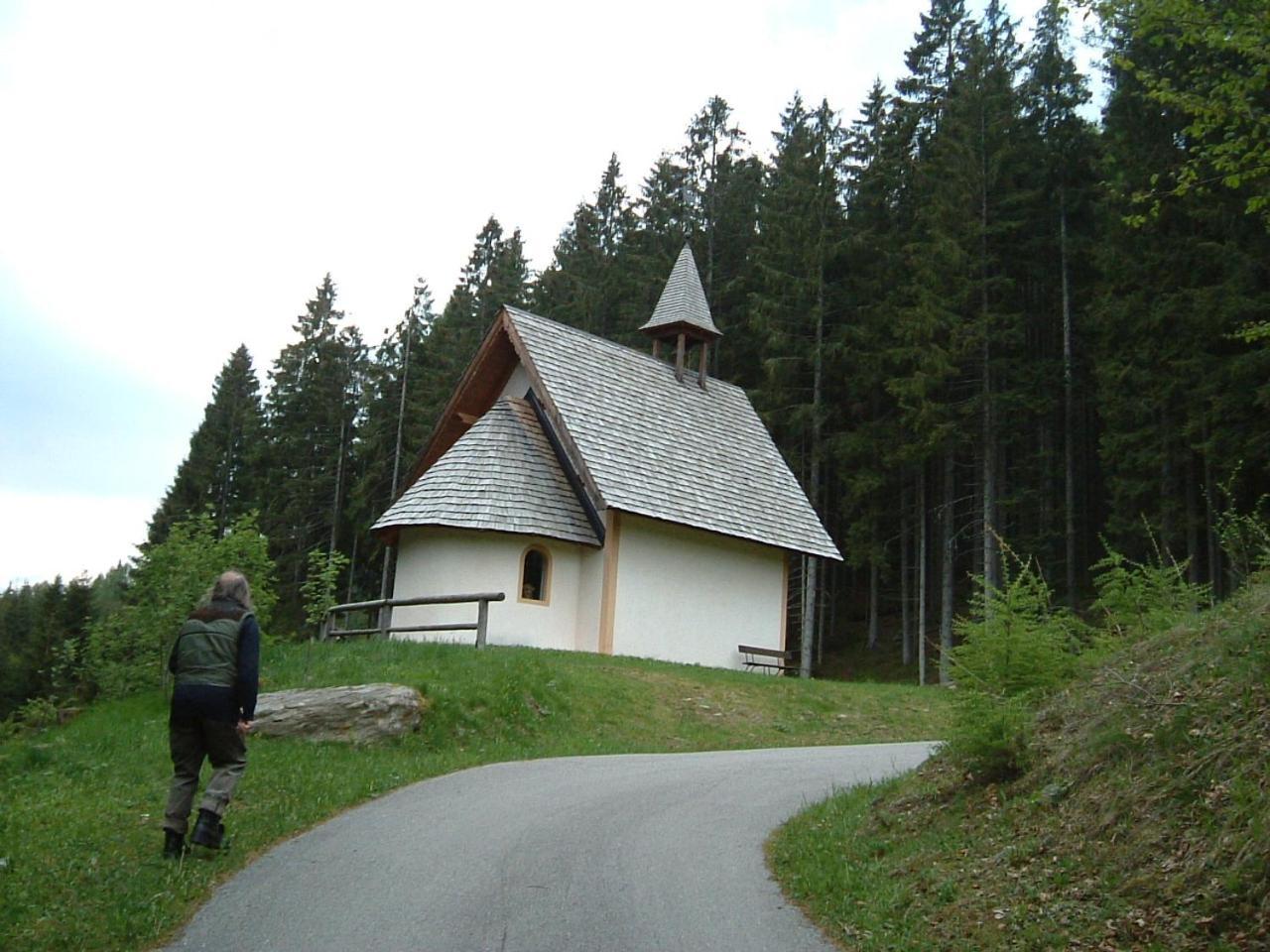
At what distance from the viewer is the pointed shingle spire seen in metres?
27.1

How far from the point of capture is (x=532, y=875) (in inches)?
275

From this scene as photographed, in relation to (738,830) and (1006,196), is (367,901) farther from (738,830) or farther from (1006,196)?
(1006,196)

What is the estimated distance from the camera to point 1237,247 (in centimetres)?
2342

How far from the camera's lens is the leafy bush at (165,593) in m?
16.1

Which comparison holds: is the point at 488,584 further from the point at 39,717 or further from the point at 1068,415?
the point at 1068,415

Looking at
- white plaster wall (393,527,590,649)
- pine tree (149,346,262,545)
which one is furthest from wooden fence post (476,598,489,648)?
pine tree (149,346,262,545)

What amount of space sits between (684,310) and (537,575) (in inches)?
357

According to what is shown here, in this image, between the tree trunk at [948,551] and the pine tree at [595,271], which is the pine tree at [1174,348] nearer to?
the tree trunk at [948,551]

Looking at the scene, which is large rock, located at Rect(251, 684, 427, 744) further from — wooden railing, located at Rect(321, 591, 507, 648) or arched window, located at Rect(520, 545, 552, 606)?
arched window, located at Rect(520, 545, 552, 606)

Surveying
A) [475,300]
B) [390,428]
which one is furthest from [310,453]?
[475,300]

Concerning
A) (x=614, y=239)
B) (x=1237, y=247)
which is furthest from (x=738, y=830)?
(x=614, y=239)

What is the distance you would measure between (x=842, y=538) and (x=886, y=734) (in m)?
21.1

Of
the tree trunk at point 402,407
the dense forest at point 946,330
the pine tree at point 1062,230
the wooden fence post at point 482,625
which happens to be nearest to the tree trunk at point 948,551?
the dense forest at point 946,330

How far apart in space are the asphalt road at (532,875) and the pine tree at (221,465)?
43.2 meters
